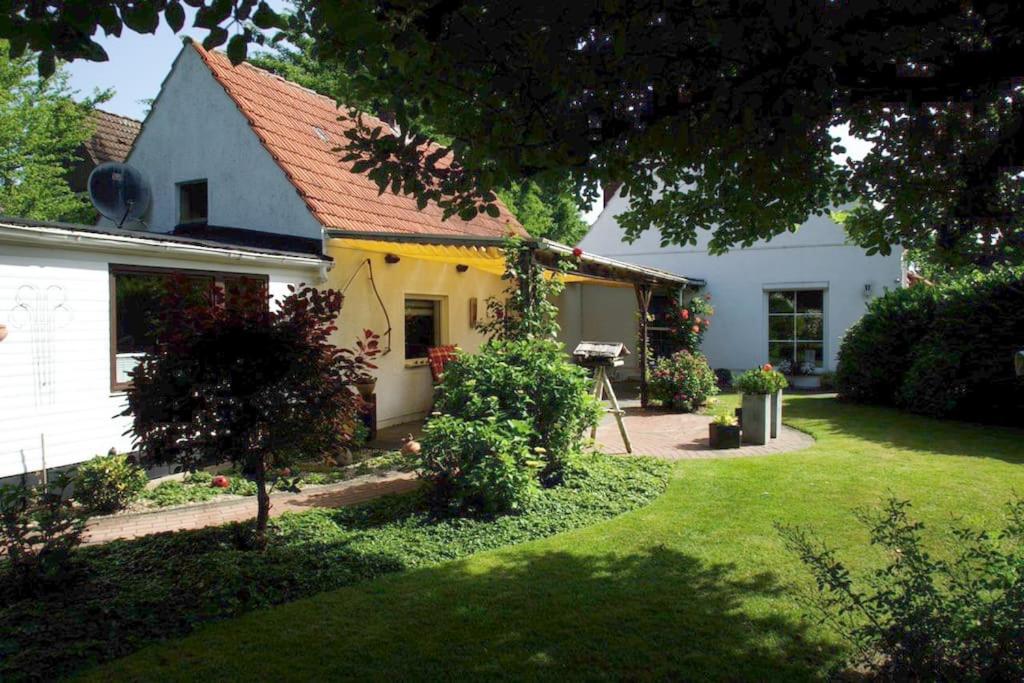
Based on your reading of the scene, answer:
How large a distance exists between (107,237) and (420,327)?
6275 mm

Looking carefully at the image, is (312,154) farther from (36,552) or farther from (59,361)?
(36,552)

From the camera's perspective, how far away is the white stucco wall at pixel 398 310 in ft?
34.1

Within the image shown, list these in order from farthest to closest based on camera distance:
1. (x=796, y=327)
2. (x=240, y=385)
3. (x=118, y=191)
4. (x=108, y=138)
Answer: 1. (x=796, y=327)
2. (x=108, y=138)
3. (x=118, y=191)
4. (x=240, y=385)

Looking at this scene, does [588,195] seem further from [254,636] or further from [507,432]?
[254,636]

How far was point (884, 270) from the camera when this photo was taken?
1762 cm

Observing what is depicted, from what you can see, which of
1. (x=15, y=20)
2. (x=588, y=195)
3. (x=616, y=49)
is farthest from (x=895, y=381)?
(x=15, y=20)

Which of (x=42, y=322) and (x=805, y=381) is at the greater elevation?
(x=42, y=322)

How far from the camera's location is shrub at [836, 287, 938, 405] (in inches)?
535

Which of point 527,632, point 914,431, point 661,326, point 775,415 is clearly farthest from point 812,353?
point 527,632

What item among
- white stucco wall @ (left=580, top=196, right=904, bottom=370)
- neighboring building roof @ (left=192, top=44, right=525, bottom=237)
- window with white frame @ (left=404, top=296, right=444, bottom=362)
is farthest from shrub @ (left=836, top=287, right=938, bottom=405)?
window with white frame @ (left=404, top=296, right=444, bottom=362)

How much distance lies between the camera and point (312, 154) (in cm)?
1144

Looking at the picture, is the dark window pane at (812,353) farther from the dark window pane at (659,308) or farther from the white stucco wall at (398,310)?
the white stucco wall at (398,310)

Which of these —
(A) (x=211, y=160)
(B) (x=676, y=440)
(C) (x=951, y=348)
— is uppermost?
(A) (x=211, y=160)

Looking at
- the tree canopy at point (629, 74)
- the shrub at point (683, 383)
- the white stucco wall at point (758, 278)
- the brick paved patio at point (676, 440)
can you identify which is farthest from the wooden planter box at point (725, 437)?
the white stucco wall at point (758, 278)
